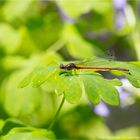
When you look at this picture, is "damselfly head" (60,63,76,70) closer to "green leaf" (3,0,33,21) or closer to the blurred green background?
the blurred green background

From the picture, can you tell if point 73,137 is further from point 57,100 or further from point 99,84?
point 99,84

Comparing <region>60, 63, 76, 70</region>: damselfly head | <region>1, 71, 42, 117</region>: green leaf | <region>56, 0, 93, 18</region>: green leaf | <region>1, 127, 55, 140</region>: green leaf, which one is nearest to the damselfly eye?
<region>60, 63, 76, 70</region>: damselfly head

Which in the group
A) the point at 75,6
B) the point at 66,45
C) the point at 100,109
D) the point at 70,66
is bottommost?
the point at 100,109

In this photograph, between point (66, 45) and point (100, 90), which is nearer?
point (100, 90)

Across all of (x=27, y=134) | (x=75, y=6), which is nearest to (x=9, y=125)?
(x=27, y=134)

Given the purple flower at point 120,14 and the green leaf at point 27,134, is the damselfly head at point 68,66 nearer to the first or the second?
the green leaf at point 27,134

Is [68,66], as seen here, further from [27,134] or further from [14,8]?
[14,8]

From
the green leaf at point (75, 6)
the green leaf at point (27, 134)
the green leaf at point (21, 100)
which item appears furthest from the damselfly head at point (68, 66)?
the green leaf at point (75, 6)

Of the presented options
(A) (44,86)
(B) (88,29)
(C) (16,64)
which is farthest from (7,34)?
(A) (44,86)
